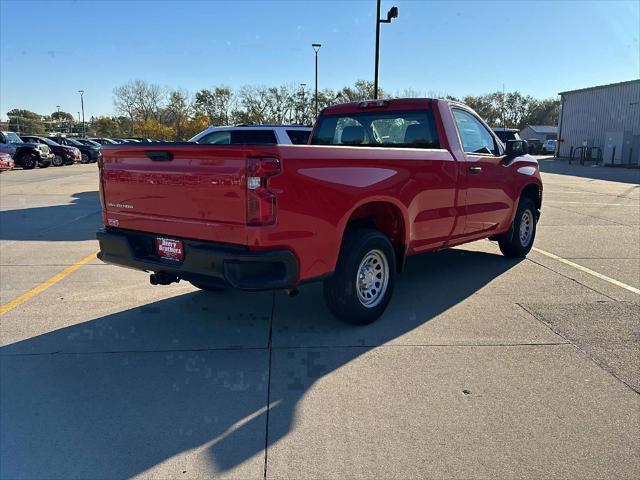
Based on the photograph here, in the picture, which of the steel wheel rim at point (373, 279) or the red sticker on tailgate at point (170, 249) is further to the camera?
the steel wheel rim at point (373, 279)

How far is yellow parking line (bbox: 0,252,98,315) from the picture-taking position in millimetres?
5000

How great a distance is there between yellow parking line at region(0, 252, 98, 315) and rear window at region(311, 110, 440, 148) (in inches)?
Result: 139

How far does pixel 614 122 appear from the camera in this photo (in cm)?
3841

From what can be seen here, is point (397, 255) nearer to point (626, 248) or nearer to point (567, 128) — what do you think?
point (626, 248)

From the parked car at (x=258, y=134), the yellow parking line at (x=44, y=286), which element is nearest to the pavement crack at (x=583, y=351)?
the yellow parking line at (x=44, y=286)

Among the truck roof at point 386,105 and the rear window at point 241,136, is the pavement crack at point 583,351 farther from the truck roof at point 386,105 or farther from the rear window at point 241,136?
the rear window at point 241,136

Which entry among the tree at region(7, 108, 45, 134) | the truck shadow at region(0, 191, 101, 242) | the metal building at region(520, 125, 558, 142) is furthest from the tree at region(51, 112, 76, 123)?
the truck shadow at region(0, 191, 101, 242)

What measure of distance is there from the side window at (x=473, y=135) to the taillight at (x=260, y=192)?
2.91 m

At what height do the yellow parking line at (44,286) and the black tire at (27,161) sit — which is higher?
the black tire at (27,161)

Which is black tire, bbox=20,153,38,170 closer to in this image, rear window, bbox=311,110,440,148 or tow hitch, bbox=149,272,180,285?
rear window, bbox=311,110,440,148

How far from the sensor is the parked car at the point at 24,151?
26061 millimetres

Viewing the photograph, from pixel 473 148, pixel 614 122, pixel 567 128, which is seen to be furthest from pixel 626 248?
pixel 567 128

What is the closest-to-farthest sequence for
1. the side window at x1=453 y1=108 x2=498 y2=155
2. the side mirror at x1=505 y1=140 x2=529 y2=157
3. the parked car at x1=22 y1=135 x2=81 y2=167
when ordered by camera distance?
the side window at x1=453 y1=108 x2=498 y2=155, the side mirror at x1=505 y1=140 x2=529 y2=157, the parked car at x1=22 y1=135 x2=81 y2=167

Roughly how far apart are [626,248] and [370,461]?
Answer: 715 centimetres
